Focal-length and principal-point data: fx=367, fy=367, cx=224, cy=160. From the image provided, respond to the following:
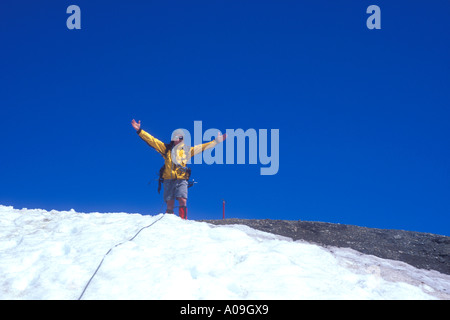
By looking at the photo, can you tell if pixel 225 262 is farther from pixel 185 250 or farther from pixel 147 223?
pixel 147 223

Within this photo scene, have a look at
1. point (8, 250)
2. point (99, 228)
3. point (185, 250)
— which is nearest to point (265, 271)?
point (185, 250)

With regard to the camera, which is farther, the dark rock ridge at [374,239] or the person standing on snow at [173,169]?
the person standing on snow at [173,169]

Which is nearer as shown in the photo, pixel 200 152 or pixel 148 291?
pixel 148 291

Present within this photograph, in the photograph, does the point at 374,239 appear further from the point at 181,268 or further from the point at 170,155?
the point at 170,155

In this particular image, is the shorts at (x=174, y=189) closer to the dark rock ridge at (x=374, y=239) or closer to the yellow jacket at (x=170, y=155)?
the yellow jacket at (x=170, y=155)

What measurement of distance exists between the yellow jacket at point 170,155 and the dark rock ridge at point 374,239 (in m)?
2.43

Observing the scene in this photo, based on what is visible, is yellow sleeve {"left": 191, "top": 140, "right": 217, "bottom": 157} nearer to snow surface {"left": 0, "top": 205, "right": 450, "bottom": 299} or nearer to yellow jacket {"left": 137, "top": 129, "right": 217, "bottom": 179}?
yellow jacket {"left": 137, "top": 129, "right": 217, "bottom": 179}

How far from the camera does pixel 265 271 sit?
244 inches

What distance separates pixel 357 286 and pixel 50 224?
730 centimetres

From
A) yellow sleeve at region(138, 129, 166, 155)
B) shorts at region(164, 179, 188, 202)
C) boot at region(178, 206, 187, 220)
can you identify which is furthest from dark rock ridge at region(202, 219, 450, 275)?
yellow sleeve at region(138, 129, 166, 155)

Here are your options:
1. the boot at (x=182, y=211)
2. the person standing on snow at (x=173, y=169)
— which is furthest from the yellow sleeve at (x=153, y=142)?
the boot at (x=182, y=211)

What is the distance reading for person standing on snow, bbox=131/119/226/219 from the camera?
12938 mm

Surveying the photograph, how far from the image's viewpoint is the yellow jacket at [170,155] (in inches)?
511
